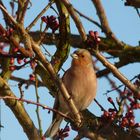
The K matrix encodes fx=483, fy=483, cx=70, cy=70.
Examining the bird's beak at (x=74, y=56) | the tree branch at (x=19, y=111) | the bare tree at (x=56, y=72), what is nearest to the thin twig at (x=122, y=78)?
the bare tree at (x=56, y=72)

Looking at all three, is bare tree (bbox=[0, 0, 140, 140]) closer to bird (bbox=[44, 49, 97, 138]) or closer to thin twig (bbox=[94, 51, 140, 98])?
thin twig (bbox=[94, 51, 140, 98])

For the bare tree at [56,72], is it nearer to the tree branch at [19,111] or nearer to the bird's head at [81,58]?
the tree branch at [19,111]

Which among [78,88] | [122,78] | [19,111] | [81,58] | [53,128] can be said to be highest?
[81,58]

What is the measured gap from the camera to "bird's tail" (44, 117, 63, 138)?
5.30 meters

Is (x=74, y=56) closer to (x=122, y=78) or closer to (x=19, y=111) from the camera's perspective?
(x=19, y=111)

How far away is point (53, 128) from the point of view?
560 cm

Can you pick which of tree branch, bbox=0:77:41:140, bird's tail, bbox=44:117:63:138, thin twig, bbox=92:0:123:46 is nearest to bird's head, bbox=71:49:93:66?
bird's tail, bbox=44:117:63:138

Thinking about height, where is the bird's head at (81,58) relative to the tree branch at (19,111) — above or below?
above

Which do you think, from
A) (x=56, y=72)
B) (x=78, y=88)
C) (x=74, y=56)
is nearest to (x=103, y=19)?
(x=56, y=72)

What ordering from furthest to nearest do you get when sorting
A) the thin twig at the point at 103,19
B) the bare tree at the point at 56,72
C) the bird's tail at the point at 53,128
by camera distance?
1. the bird's tail at the point at 53,128
2. the thin twig at the point at 103,19
3. the bare tree at the point at 56,72

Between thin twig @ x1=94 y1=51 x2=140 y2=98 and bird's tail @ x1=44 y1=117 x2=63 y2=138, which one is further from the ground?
bird's tail @ x1=44 y1=117 x2=63 y2=138

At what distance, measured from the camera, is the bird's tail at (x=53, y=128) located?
5301mm

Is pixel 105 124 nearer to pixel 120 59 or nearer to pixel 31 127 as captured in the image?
pixel 31 127

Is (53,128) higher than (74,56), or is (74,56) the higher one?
(74,56)
